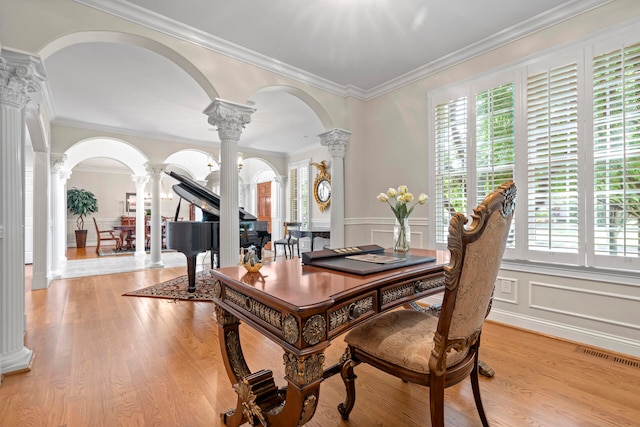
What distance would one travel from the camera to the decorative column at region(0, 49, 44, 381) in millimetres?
2061

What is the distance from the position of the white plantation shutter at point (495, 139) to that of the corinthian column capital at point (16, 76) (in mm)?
3876

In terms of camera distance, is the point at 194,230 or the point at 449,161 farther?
the point at 194,230

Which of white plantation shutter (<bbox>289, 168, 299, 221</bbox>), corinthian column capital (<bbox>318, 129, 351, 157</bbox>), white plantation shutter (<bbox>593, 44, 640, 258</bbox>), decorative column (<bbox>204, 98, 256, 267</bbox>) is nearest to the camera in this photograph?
white plantation shutter (<bbox>593, 44, 640, 258</bbox>)

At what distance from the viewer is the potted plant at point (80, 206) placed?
964 centimetres

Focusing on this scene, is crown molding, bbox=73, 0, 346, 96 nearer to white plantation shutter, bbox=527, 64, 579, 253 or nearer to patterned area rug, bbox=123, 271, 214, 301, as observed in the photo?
white plantation shutter, bbox=527, 64, 579, 253

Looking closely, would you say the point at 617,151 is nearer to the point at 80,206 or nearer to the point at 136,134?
the point at 136,134

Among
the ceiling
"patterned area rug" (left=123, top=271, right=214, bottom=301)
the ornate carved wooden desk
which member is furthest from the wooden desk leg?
the ceiling

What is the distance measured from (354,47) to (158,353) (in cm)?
340

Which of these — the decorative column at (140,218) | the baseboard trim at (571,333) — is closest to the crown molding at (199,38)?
the baseboard trim at (571,333)

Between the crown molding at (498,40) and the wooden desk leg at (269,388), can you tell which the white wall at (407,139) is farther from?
the wooden desk leg at (269,388)

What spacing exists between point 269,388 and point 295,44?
308cm

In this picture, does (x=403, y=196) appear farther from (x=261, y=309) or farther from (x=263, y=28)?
(x=263, y=28)

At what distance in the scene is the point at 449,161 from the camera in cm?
333

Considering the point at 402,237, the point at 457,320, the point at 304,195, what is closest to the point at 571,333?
the point at 402,237
